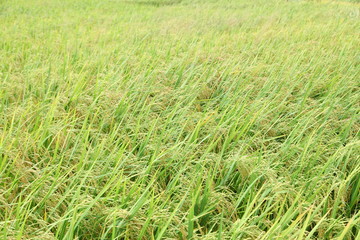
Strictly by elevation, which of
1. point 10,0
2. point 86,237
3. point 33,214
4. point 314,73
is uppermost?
point 10,0

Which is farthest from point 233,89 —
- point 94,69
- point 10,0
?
point 10,0

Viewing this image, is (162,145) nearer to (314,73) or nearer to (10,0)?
(314,73)

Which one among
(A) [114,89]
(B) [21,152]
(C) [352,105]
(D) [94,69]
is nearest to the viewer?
(B) [21,152]

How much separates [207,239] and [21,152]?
0.94 meters

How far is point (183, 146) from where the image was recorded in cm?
177

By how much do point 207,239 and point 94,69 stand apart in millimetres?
2244

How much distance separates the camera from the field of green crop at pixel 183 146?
116 centimetres

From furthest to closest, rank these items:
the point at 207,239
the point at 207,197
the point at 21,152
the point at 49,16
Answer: the point at 49,16 < the point at 21,152 < the point at 207,197 < the point at 207,239

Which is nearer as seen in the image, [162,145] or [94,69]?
[162,145]

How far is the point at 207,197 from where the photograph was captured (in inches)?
50.6

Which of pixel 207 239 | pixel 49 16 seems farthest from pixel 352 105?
pixel 49 16

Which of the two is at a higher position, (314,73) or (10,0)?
(10,0)

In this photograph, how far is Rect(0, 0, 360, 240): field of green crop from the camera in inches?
45.5

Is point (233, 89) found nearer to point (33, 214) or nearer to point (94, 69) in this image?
point (94, 69)
